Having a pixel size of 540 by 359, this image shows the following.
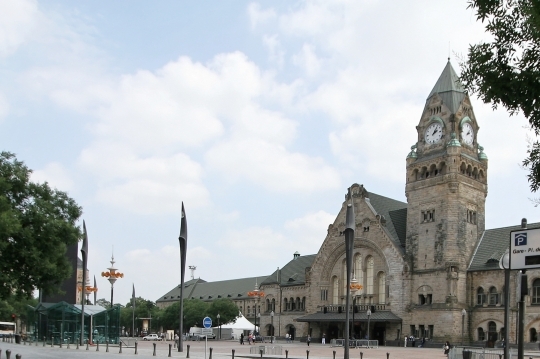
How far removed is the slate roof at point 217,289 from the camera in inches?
5595

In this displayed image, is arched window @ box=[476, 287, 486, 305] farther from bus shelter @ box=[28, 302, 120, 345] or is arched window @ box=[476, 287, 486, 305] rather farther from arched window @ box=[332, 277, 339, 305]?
bus shelter @ box=[28, 302, 120, 345]

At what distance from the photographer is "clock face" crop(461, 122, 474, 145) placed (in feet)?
259

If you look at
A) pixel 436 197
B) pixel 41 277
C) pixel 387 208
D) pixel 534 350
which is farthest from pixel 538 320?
pixel 41 277

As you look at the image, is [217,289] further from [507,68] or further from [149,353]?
[507,68]

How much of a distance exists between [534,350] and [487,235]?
54.9 ft

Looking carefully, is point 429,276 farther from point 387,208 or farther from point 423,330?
point 387,208

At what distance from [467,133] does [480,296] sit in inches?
760

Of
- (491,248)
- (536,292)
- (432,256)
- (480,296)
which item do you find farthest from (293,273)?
(536,292)

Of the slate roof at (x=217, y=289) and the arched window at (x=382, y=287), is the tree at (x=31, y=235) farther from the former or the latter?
the slate roof at (x=217, y=289)

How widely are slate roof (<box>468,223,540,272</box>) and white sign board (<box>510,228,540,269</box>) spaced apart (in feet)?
207

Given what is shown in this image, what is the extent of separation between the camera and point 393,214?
8756 centimetres

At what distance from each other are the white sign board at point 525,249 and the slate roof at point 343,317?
67.9 meters

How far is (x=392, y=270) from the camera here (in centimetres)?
7938

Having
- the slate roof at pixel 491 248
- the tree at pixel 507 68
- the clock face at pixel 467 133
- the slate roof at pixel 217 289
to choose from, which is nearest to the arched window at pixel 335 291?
the slate roof at pixel 491 248
